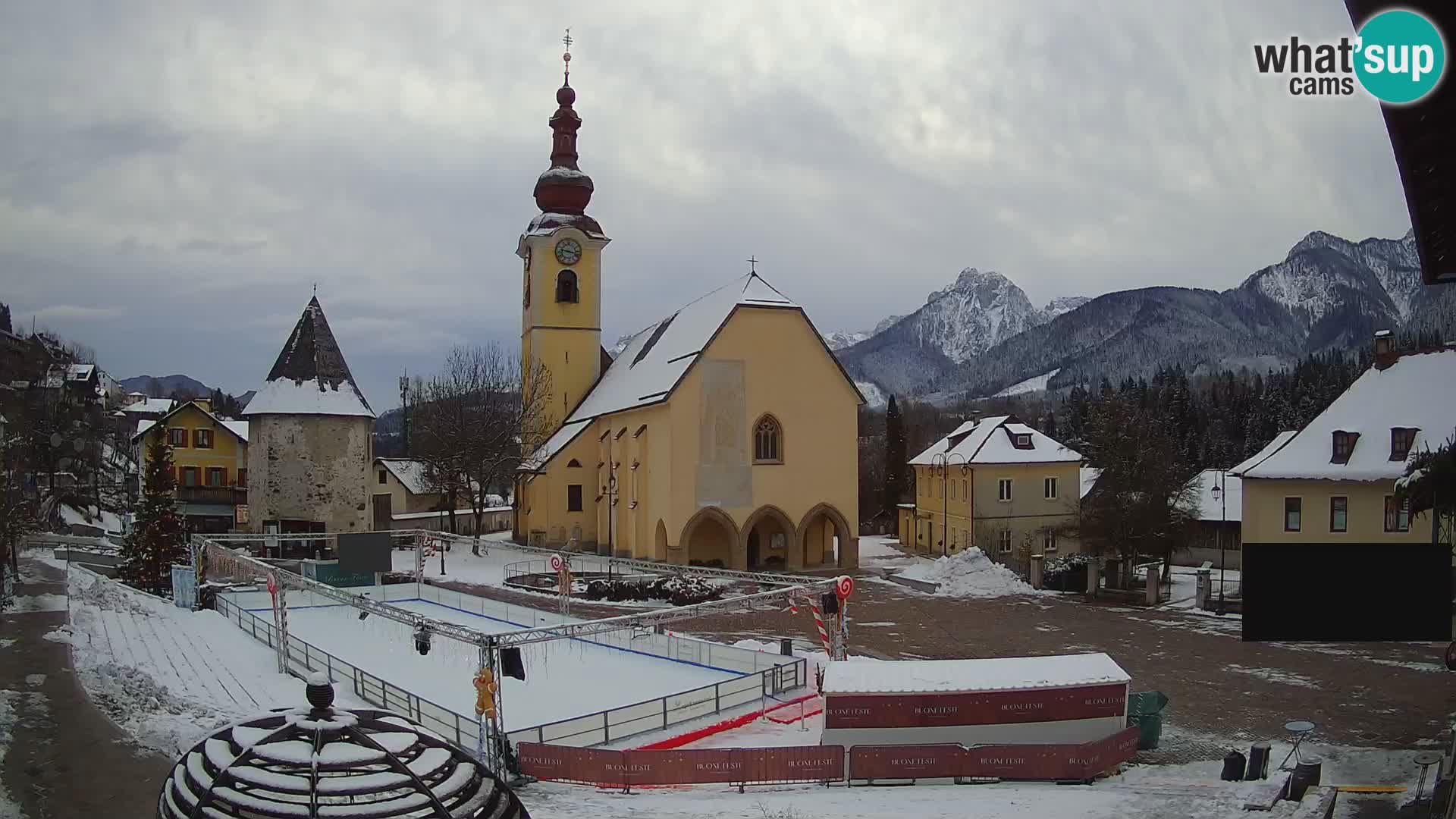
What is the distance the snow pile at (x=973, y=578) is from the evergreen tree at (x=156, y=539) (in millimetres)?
23368

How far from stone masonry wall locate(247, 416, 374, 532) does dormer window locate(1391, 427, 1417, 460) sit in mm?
36012

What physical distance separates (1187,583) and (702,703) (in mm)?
24652

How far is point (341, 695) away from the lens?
1781cm

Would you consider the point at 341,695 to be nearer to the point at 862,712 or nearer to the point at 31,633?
the point at 31,633

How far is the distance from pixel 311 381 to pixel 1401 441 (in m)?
38.3

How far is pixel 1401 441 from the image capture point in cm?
2933

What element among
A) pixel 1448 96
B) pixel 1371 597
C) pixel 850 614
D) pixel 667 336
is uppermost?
pixel 667 336

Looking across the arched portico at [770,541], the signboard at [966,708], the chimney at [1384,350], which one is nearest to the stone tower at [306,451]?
the arched portico at [770,541]

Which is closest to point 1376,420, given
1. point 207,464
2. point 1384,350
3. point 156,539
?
point 1384,350

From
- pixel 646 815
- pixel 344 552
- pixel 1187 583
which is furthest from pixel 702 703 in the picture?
pixel 1187 583

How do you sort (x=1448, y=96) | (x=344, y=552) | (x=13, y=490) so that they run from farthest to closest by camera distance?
(x=344, y=552) < (x=13, y=490) < (x=1448, y=96)

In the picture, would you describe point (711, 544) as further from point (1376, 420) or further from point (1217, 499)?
point (1217, 499)

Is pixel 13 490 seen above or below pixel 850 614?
above

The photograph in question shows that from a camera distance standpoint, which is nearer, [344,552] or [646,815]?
[646,815]
